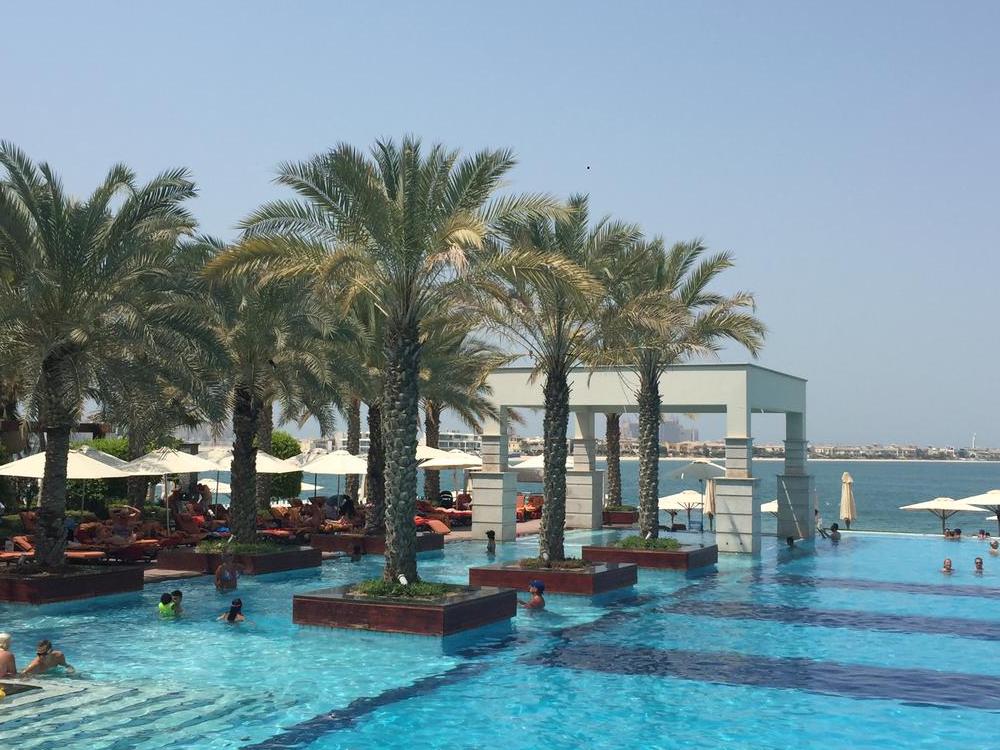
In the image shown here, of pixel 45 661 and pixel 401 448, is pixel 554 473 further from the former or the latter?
pixel 45 661

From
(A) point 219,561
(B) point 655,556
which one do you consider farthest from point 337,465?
(B) point 655,556

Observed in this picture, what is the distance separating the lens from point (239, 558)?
25.4 m

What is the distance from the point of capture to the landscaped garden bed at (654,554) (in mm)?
27000

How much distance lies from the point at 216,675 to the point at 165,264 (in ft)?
34.0

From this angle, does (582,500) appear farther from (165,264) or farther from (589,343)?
(165,264)

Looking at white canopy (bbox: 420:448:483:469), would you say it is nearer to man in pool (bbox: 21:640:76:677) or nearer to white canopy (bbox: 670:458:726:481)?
white canopy (bbox: 670:458:726:481)

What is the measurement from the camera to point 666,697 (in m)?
13.6

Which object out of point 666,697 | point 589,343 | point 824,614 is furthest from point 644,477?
point 666,697

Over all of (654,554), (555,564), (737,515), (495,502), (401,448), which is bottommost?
(654,554)

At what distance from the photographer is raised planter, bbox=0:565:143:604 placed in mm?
19859

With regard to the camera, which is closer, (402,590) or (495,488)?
(402,590)

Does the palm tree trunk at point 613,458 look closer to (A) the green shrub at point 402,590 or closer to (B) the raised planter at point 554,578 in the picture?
(B) the raised planter at point 554,578

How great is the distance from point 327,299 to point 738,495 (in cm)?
1565

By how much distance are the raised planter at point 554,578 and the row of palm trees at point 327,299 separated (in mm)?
1122
